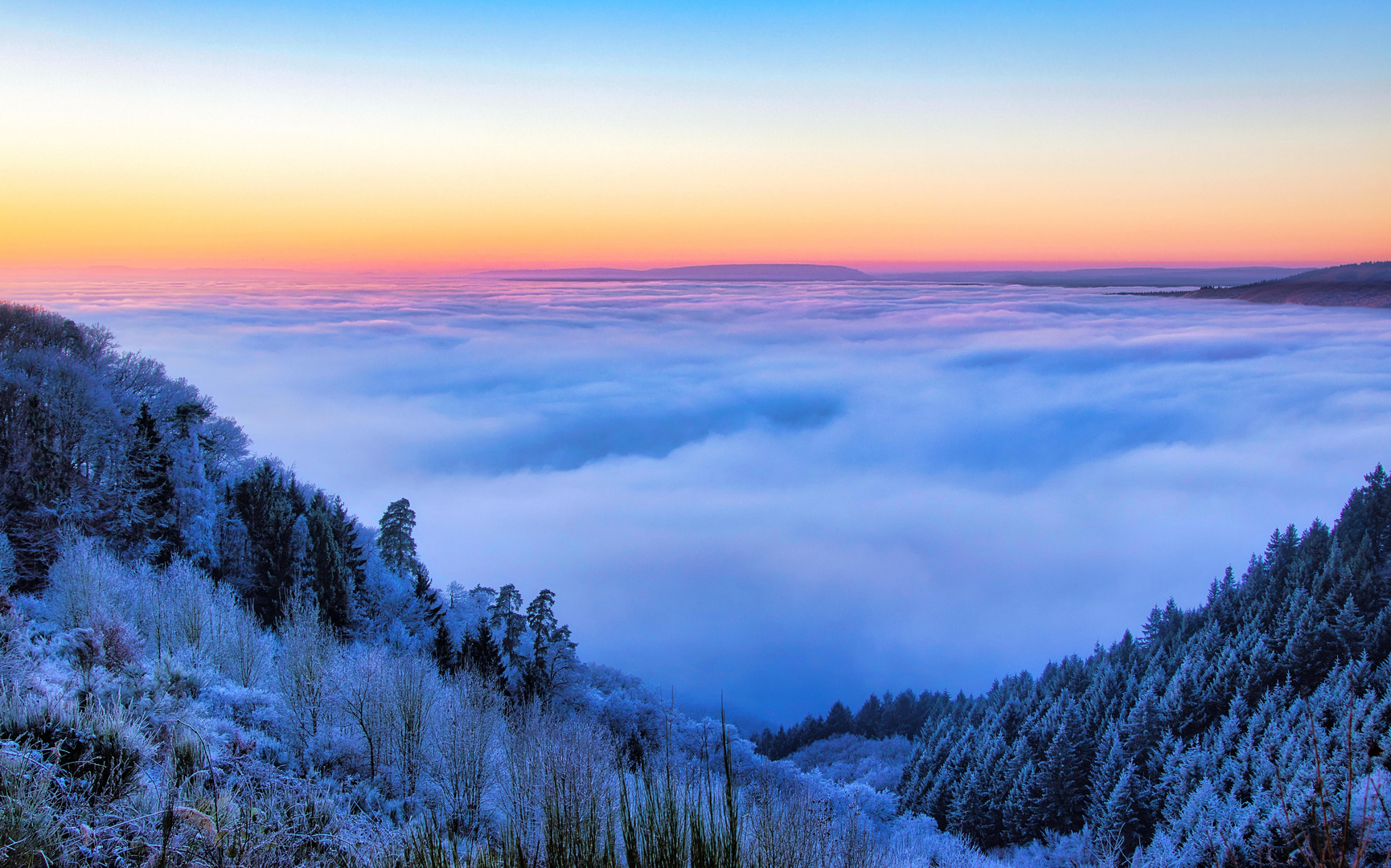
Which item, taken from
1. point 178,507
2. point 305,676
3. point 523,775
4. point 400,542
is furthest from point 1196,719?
point 178,507

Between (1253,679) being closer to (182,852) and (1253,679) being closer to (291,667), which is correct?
(291,667)

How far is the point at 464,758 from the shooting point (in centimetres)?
1881

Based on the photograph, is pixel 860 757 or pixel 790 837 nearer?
pixel 790 837

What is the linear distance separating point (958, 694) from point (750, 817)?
82.6 meters

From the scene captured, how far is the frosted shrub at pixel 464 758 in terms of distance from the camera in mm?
17141

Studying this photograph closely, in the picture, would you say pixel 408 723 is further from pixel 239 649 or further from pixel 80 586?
pixel 80 586

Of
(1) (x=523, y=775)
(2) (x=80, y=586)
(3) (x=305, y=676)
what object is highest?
(2) (x=80, y=586)

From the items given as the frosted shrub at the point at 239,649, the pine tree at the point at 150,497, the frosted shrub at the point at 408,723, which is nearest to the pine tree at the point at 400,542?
the pine tree at the point at 150,497

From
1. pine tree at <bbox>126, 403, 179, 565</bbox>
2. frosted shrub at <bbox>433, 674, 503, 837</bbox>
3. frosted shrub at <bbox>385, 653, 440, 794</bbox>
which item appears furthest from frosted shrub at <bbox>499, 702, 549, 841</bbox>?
pine tree at <bbox>126, 403, 179, 565</bbox>

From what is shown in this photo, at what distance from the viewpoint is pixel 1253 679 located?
2143 inches

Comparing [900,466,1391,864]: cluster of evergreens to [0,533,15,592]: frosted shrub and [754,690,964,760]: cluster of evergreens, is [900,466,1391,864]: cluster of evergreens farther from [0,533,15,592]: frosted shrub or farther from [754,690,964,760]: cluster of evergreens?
[0,533,15,592]: frosted shrub

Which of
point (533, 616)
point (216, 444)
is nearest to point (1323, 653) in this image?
point (533, 616)

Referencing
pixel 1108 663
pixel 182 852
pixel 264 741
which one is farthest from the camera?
pixel 1108 663

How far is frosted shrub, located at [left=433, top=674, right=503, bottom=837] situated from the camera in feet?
56.2
